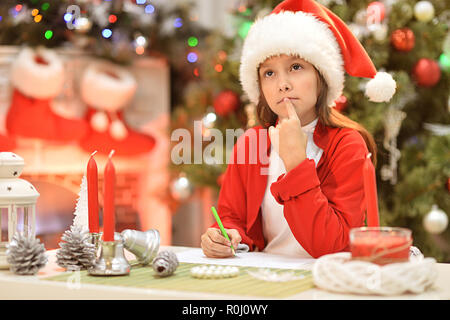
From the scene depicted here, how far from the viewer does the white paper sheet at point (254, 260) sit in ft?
4.08

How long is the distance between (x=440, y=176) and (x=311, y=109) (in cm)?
119

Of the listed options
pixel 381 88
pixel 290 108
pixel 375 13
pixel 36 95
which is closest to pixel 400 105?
pixel 375 13

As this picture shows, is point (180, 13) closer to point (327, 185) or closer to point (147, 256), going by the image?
point (327, 185)

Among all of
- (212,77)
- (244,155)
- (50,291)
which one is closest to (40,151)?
(212,77)

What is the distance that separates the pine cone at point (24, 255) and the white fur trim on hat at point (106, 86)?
7.06ft

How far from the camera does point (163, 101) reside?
357 centimetres

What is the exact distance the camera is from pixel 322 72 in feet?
5.24

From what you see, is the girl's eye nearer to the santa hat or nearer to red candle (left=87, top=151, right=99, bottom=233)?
the santa hat

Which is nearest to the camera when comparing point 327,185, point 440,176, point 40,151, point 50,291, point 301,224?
point 50,291

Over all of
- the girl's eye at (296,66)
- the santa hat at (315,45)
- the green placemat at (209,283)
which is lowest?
the green placemat at (209,283)

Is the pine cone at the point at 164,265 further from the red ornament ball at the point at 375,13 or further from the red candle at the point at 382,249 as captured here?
the red ornament ball at the point at 375,13

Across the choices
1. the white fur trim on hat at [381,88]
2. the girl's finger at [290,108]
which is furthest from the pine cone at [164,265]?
the white fur trim on hat at [381,88]

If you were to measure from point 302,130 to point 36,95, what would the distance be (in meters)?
1.86

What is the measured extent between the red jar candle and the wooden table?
0.06 meters
